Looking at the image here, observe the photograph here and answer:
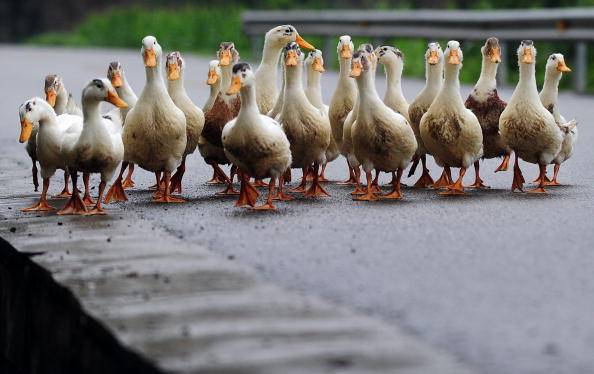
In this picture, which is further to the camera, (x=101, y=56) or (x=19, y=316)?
(x=101, y=56)

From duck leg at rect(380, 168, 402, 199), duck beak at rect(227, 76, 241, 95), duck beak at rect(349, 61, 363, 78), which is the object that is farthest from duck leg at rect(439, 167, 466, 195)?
duck beak at rect(227, 76, 241, 95)

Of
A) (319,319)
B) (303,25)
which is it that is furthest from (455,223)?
(303,25)

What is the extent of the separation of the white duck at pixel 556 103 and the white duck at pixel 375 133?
149cm

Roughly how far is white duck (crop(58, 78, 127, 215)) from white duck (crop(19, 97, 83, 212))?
7.2 inches

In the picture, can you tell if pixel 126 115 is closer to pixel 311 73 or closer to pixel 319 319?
pixel 311 73

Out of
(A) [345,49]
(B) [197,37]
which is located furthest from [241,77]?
(B) [197,37]

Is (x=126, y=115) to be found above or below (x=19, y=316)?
above

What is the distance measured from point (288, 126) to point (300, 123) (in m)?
0.09

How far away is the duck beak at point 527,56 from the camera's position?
10.5m

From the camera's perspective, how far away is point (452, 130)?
9.96 metres

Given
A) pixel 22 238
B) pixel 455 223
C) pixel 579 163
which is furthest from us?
pixel 579 163

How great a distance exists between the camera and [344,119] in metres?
10.6

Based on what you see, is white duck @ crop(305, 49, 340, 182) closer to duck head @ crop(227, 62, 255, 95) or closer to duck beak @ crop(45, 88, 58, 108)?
duck head @ crop(227, 62, 255, 95)

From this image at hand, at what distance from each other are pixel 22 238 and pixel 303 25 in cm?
2055
